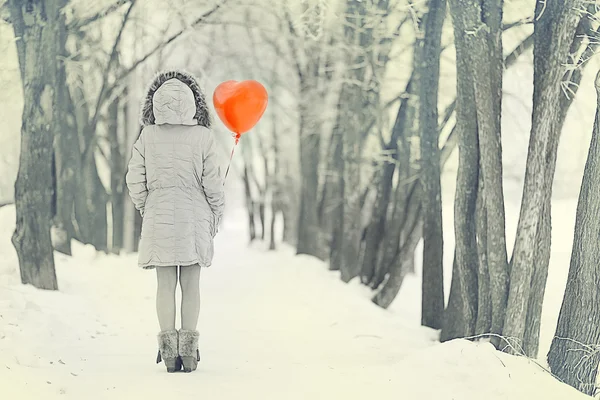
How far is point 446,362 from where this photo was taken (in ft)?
16.9

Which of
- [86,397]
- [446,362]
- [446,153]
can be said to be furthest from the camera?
[446,153]

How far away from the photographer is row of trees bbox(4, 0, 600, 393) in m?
5.84

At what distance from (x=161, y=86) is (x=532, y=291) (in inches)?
126

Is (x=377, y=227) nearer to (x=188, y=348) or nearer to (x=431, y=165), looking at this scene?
(x=431, y=165)

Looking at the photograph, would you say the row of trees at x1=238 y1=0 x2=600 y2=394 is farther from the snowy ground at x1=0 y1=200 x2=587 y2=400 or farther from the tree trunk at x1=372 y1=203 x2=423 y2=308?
the tree trunk at x1=372 y1=203 x2=423 y2=308

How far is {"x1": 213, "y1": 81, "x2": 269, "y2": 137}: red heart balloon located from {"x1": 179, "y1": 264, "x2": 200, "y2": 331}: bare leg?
1616 mm

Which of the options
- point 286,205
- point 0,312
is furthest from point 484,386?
point 286,205

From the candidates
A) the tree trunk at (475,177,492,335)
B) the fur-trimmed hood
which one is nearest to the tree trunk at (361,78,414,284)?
the tree trunk at (475,177,492,335)

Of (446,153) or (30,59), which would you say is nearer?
(30,59)

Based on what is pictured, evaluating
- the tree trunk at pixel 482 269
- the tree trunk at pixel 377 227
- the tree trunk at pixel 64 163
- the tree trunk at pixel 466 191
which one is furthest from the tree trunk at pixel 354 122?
the tree trunk at pixel 482 269

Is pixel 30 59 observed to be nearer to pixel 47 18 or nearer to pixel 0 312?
pixel 47 18

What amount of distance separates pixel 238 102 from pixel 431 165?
2.66m

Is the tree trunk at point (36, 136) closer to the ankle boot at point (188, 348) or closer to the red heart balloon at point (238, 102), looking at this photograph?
the red heart balloon at point (238, 102)

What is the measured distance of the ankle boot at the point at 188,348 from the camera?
5539 mm
